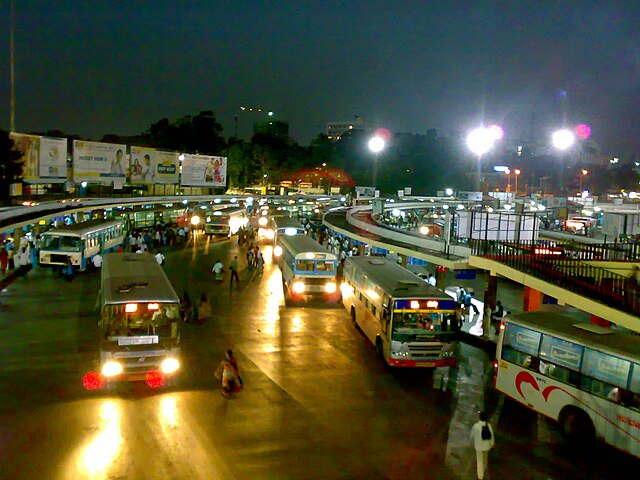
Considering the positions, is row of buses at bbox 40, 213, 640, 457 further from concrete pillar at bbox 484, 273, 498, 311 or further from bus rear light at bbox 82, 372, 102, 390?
concrete pillar at bbox 484, 273, 498, 311

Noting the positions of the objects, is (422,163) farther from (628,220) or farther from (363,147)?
(628,220)

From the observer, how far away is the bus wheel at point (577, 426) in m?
10.4

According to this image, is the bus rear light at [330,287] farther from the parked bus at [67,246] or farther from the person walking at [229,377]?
the parked bus at [67,246]

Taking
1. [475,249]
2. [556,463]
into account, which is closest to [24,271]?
[475,249]

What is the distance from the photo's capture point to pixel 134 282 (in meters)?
13.4

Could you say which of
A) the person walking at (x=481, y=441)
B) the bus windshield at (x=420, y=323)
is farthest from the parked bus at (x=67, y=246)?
the person walking at (x=481, y=441)

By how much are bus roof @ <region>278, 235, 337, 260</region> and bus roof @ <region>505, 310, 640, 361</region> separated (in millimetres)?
11323

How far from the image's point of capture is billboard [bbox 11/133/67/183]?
36906mm

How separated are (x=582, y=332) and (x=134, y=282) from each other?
953 cm

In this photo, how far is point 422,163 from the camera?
332 feet

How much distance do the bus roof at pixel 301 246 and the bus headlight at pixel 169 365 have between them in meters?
10.9

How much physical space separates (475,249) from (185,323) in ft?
31.8

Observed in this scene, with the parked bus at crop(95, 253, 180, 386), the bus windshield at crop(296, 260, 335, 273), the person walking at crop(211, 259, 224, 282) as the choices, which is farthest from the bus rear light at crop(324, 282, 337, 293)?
the parked bus at crop(95, 253, 180, 386)

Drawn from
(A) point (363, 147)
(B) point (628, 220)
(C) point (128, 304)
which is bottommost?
(C) point (128, 304)
